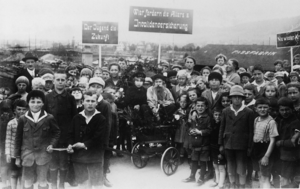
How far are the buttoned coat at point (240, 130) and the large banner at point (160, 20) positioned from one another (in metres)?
3.04

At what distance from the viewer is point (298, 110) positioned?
387cm

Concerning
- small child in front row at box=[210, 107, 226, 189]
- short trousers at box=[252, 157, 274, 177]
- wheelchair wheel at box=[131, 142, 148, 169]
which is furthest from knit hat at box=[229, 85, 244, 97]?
wheelchair wheel at box=[131, 142, 148, 169]

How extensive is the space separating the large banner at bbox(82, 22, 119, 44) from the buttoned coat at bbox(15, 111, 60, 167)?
2.90 m

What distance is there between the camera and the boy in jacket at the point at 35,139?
335cm

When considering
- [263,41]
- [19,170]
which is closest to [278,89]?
[19,170]

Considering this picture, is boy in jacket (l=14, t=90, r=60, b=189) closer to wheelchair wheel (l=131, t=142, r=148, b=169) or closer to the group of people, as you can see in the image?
the group of people

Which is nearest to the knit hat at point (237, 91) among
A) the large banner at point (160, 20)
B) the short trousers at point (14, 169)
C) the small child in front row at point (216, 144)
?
the small child in front row at point (216, 144)

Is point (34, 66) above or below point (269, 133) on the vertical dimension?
above

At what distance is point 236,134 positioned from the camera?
367 cm

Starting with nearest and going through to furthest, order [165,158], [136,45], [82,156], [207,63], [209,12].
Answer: [82,156] → [165,158] → [209,12] → [136,45] → [207,63]

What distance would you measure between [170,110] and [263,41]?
775 centimetres

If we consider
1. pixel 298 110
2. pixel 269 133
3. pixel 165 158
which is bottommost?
pixel 165 158

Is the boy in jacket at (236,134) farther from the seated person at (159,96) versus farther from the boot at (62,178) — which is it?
the boot at (62,178)

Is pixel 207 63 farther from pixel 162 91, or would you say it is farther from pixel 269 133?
pixel 269 133
